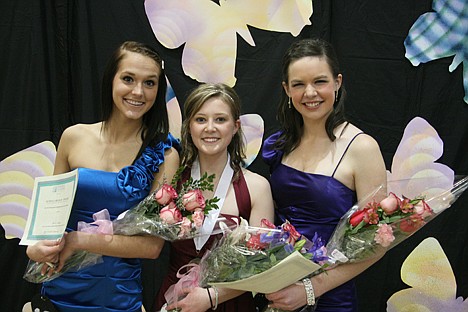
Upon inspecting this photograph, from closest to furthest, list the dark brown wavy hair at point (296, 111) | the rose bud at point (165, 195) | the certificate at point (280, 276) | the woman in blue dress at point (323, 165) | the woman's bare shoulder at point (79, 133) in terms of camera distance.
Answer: the certificate at point (280, 276), the rose bud at point (165, 195), the woman in blue dress at point (323, 165), the dark brown wavy hair at point (296, 111), the woman's bare shoulder at point (79, 133)

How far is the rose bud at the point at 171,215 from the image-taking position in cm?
199

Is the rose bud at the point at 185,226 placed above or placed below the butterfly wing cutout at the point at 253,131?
below

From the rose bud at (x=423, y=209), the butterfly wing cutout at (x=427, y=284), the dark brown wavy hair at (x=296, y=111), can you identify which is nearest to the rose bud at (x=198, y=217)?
the dark brown wavy hair at (x=296, y=111)

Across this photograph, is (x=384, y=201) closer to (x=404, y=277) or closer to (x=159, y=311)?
(x=159, y=311)

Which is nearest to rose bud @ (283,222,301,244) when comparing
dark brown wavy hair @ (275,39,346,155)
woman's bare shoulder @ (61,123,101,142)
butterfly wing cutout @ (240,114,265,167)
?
dark brown wavy hair @ (275,39,346,155)

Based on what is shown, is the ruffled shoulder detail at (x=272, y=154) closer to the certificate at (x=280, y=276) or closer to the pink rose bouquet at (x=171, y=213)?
the pink rose bouquet at (x=171, y=213)

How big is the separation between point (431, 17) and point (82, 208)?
6.87 feet

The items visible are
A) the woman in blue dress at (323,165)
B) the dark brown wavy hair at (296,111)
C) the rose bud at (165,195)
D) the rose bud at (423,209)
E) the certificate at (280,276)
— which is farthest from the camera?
the dark brown wavy hair at (296,111)

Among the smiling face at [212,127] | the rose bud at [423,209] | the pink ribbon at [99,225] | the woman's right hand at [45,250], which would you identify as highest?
the smiling face at [212,127]

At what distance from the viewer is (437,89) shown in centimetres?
319

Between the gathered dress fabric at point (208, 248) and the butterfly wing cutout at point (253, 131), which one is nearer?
the gathered dress fabric at point (208, 248)

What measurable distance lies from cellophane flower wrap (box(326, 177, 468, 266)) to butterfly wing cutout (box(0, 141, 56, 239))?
5.90 feet

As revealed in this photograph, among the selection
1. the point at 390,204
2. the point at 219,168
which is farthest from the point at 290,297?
the point at 219,168

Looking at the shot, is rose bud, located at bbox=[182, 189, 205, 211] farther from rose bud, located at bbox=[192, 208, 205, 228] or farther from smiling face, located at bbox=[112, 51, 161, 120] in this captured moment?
smiling face, located at bbox=[112, 51, 161, 120]
